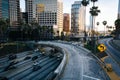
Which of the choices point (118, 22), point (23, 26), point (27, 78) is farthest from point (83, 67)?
point (23, 26)

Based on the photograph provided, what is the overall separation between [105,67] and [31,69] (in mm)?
28573

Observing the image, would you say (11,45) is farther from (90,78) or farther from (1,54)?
(90,78)

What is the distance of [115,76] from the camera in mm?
38344

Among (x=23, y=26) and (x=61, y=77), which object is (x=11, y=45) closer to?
(x=23, y=26)

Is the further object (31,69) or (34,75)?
(31,69)

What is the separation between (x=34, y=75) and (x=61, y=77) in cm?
2397

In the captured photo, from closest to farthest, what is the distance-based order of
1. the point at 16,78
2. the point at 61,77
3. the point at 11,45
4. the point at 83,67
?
the point at 61,77
the point at 83,67
the point at 16,78
the point at 11,45

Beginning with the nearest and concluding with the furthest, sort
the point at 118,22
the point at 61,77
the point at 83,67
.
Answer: the point at 61,77 < the point at 83,67 < the point at 118,22

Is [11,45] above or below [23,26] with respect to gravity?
below

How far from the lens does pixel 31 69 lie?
209 feet

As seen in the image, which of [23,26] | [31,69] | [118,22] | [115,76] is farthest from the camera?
[23,26]

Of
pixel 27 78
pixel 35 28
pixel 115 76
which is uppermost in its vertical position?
pixel 35 28

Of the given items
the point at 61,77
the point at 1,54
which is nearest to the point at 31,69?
the point at 61,77

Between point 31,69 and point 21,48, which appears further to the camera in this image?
point 21,48
